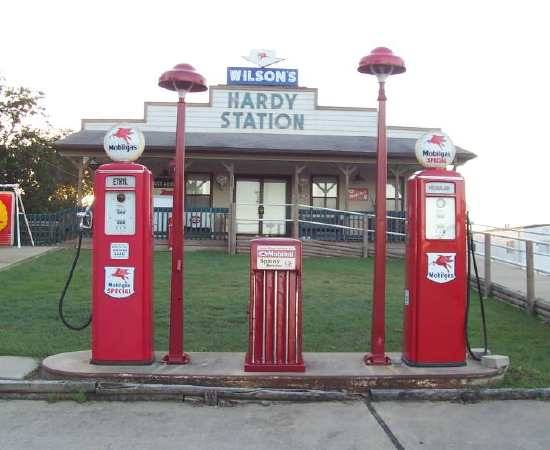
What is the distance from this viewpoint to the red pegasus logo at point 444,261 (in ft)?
17.7

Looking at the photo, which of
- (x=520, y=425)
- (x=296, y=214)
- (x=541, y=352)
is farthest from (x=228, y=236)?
(x=520, y=425)

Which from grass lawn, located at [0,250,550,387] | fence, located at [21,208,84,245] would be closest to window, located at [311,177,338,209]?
fence, located at [21,208,84,245]

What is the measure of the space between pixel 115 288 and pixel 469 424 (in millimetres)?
3099

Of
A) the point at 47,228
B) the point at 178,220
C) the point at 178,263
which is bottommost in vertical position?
the point at 178,263

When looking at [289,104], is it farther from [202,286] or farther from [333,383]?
[333,383]

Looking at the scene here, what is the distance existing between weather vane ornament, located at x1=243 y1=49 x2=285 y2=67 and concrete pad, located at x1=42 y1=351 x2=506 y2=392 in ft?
62.2

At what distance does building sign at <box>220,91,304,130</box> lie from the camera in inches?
861

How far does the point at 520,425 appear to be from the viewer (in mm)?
4391

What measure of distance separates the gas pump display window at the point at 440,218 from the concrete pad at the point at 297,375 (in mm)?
1175

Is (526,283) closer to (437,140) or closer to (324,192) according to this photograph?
(437,140)

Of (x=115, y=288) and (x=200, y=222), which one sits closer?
(x=115, y=288)

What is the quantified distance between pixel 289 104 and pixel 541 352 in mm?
16702

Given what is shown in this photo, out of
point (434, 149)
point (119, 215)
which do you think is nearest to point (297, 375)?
point (119, 215)

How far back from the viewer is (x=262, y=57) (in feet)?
75.4
